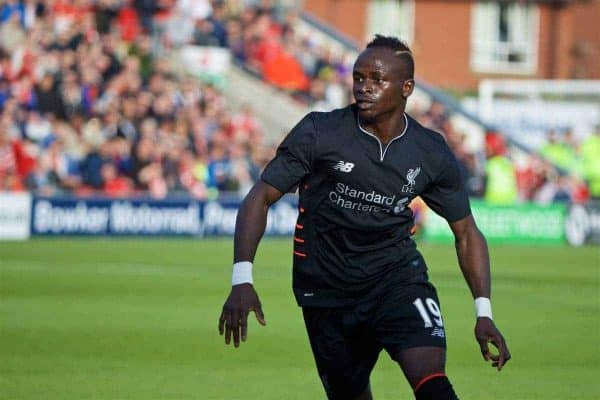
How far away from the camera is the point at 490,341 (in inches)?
256

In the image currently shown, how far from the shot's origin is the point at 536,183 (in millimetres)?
29797

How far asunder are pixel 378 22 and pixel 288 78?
14.5 meters

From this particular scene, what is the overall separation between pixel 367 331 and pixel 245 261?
749 millimetres

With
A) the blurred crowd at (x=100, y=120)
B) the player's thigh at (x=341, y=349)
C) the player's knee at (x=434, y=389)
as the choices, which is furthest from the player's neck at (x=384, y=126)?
the blurred crowd at (x=100, y=120)

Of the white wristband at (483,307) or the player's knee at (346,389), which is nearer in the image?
the white wristband at (483,307)

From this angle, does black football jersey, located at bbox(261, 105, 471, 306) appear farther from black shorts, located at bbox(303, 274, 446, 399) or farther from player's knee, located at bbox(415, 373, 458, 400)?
player's knee, located at bbox(415, 373, 458, 400)

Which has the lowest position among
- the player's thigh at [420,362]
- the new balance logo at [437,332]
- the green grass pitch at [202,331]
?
the green grass pitch at [202,331]

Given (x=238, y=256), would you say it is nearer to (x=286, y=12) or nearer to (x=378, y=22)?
(x=286, y=12)

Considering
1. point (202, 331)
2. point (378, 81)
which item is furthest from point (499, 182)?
point (378, 81)

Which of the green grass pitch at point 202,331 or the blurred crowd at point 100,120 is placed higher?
the blurred crowd at point 100,120

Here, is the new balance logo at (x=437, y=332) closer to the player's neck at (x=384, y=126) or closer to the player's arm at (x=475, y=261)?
the player's arm at (x=475, y=261)

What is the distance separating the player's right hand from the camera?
613 centimetres

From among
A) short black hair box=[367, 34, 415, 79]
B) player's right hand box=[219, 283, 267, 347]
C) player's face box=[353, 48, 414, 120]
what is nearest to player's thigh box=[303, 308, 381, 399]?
player's right hand box=[219, 283, 267, 347]

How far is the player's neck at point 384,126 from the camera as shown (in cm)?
673
